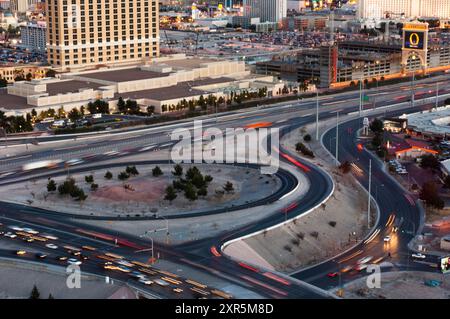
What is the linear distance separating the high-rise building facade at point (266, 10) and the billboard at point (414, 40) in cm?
5920

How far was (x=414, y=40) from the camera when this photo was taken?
8325 centimetres

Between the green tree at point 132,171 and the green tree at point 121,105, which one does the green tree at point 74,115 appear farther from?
the green tree at point 132,171

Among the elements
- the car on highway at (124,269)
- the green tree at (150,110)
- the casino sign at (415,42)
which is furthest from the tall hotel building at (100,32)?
the car on highway at (124,269)

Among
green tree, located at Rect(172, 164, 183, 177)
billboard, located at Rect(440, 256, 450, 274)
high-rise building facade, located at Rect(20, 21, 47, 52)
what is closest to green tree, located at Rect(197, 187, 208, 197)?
green tree, located at Rect(172, 164, 183, 177)

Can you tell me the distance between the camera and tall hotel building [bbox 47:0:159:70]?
245ft

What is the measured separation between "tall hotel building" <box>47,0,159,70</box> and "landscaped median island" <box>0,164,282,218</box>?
32131mm

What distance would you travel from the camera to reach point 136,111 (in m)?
61.9

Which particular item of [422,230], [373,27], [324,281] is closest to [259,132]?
[422,230]

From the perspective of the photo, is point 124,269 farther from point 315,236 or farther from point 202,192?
point 202,192

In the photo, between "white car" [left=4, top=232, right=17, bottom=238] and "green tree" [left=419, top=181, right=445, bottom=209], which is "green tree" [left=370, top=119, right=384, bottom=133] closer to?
"green tree" [left=419, top=181, right=445, bottom=209]

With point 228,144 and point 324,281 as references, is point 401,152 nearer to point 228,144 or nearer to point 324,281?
point 228,144

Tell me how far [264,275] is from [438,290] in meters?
6.49

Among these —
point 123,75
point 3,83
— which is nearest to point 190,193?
point 123,75

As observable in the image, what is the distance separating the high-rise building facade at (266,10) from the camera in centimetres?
14125
